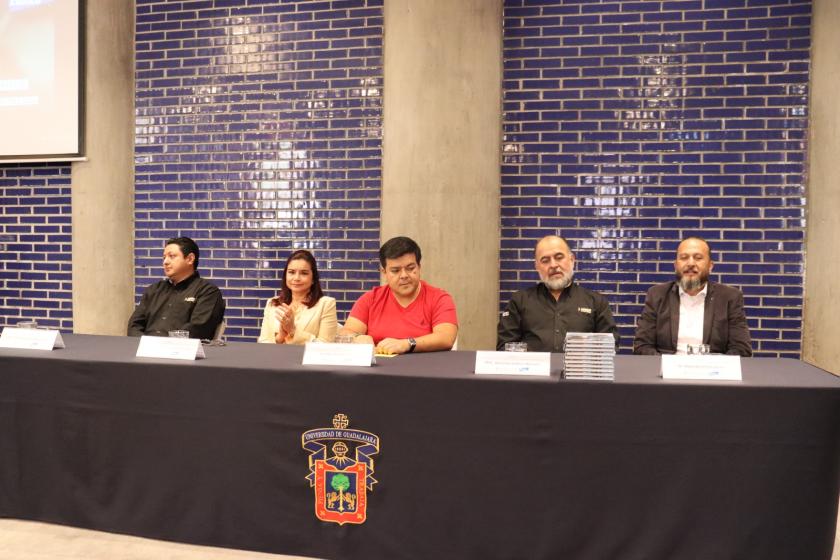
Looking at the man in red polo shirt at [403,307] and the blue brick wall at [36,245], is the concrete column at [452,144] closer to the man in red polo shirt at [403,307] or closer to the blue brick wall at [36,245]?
the man in red polo shirt at [403,307]

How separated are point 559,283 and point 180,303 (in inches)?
72.4

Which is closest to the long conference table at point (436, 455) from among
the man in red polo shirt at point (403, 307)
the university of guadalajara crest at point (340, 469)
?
the university of guadalajara crest at point (340, 469)

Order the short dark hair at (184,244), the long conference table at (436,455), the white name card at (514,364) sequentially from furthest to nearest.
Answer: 1. the short dark hair at (184,244)
2. the white name card at (514,364)
3. the long conference table at (436,455)

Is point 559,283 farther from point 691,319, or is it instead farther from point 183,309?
point 183,309

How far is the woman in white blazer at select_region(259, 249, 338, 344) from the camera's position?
324 cm

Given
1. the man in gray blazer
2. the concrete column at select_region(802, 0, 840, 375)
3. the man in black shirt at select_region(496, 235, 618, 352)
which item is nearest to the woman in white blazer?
the man in black shirt at select_region(496, 235, 618, 352)

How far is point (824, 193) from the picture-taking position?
3695mm

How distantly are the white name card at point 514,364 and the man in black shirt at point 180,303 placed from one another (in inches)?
73.1

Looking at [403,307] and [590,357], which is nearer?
[590,357]

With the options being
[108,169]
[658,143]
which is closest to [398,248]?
[658,143]

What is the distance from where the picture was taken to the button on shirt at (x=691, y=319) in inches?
126

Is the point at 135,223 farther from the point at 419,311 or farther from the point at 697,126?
the point at 697,126

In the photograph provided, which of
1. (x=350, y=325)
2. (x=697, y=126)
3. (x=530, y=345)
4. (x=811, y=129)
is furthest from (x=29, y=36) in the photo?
(x=811, y=129)

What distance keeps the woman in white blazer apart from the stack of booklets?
151cm
